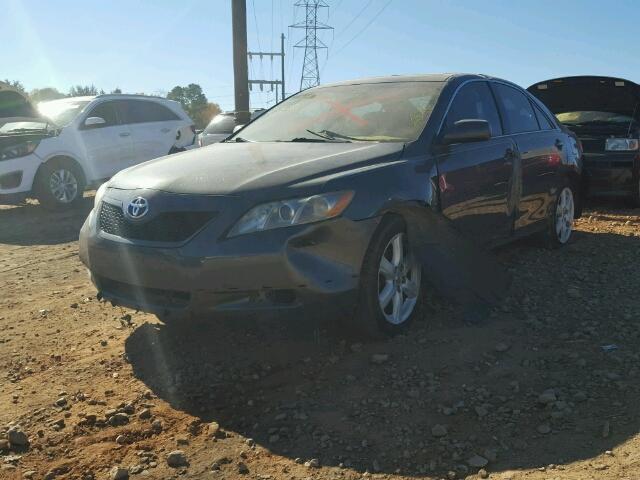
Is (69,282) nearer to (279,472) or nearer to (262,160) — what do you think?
(262,160)

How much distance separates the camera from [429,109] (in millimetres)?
4594

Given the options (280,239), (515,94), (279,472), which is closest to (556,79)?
(515,94)

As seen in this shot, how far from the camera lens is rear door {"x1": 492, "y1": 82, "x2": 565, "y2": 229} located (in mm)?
5543

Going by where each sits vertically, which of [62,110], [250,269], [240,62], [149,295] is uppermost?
[240,62]

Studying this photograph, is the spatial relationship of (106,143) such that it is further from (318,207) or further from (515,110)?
(318,207)

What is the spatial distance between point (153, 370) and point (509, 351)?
197cm

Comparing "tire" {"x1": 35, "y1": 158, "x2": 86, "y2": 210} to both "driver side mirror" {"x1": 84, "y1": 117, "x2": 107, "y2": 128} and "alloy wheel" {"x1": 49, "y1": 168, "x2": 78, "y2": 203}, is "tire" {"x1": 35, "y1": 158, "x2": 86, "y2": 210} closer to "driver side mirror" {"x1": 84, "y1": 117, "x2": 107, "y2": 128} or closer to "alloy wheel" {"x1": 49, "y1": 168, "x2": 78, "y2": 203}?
"alloy wheel" {"x1": 49, "y1": 168, "x2": 78, "y2": 203}

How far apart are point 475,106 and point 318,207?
85.2 inches

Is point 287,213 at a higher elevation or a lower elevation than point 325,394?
higher

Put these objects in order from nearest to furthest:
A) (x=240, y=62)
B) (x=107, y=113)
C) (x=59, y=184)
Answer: (x=59, y=184) < (x=107, y=113) < (x=240, y=62)

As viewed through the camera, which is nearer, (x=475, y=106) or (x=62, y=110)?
(x=475, y=106)

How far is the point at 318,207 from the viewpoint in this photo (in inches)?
138

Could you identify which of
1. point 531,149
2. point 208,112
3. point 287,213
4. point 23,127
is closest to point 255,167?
point 287,213

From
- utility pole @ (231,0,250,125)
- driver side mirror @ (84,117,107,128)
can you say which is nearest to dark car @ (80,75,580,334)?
driver side mirror @ (84,117,107,128)
